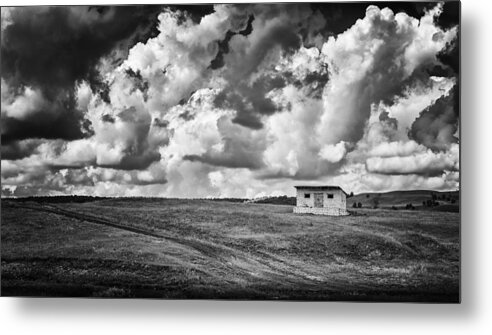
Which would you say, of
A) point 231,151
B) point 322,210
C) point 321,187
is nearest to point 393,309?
point 322,210

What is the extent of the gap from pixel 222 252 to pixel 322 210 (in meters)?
1.16

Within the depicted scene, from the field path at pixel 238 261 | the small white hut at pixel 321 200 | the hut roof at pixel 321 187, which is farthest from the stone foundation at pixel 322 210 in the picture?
the field path at pixel 238 261

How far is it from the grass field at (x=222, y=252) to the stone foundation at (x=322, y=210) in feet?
0.18

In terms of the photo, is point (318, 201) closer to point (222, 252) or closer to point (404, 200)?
point (404, 200)

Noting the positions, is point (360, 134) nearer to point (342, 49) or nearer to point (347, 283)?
point (342, 49)

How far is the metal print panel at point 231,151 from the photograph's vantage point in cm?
711

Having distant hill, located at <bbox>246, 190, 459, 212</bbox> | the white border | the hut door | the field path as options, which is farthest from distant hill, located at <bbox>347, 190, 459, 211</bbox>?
the field path

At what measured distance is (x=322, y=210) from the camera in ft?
23.8

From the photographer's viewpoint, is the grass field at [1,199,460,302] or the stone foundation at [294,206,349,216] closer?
the grass field at [1,199,460,302]

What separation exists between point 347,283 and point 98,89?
11.1 feet

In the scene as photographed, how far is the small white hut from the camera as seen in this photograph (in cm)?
722

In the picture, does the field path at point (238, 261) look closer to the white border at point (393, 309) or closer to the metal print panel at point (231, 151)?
the metal print panel at point (231, 151)

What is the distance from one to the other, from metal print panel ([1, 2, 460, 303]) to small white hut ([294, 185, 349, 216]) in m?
0.01

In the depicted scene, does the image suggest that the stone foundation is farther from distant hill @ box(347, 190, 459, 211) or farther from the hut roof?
the hut roof
